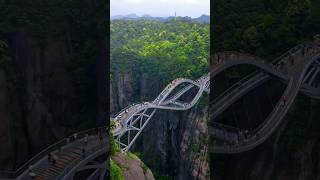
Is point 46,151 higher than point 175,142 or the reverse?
higher

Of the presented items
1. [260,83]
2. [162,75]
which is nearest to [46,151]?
[260,83]

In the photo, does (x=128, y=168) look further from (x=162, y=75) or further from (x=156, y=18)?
(x=156, y=18)

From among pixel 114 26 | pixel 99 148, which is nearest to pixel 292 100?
pixel 99 148

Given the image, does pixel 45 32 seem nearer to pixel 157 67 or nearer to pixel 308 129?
pixel 308 129

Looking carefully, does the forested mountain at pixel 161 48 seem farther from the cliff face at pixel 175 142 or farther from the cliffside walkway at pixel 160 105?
the cliff face at pixel 175 142

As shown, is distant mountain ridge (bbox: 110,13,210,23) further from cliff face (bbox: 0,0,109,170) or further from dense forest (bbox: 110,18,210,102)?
cliff face (bbox: 0,0,109,170)

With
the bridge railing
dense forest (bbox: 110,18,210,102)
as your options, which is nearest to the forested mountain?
dense forest (bbox: 110,18,210,102)
